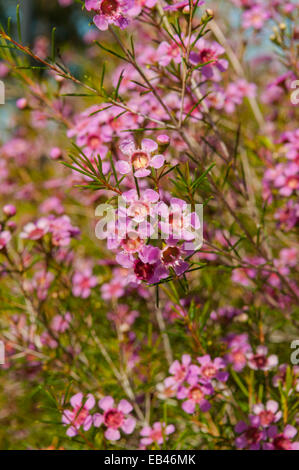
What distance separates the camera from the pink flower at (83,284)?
160cm

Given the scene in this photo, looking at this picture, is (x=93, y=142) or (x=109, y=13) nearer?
(x=109, y=13)

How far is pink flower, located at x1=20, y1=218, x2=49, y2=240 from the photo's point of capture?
4.36 ft

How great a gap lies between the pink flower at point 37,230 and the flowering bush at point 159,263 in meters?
0.01

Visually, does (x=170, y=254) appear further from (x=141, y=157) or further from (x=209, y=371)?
(x=209, y=371)

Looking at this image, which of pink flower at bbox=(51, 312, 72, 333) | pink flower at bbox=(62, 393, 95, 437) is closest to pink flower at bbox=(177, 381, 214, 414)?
pink flower at bbox=(62, 393, 95, 437)

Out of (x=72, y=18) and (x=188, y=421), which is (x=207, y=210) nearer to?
(x=188, y=421)

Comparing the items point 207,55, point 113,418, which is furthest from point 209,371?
point 207,55

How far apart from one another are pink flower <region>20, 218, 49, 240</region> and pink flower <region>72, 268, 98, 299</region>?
1.15 feet

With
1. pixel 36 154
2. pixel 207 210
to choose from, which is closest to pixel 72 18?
pixel 36 154

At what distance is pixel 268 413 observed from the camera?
1.16 m

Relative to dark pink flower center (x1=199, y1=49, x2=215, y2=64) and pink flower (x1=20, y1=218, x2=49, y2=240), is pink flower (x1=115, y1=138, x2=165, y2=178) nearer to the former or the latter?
dark pink flower center (x1=199, y1=49, x2=215, y2=64)

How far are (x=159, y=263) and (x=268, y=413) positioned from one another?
661mm


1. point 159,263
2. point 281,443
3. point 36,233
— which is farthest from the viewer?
point 36,233

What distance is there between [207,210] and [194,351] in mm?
653
